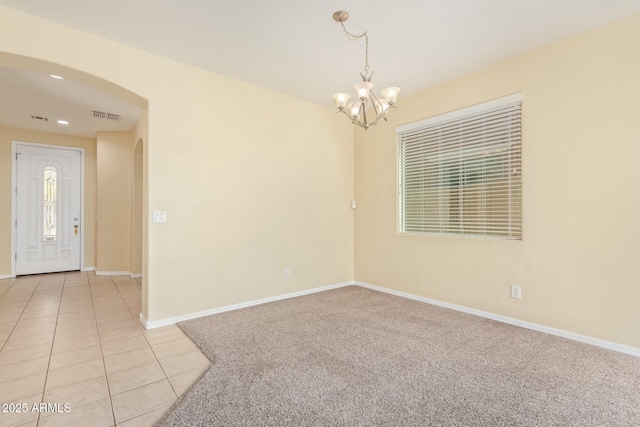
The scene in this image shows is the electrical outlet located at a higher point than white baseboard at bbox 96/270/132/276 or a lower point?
higher

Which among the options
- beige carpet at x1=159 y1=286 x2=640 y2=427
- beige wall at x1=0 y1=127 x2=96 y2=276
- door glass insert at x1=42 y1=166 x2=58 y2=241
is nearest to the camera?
beige carpet at x1=159 y1=286 x2=640 y2=427

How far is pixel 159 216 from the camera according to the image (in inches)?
122

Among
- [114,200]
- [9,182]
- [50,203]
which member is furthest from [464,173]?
[9,182]

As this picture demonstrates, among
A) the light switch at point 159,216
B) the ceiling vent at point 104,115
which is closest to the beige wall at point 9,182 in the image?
the ceiling vent at point 104,115

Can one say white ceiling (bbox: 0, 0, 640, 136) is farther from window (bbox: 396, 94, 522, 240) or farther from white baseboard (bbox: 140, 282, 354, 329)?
white baseboard (bbox: 140, 282, 354, 329)

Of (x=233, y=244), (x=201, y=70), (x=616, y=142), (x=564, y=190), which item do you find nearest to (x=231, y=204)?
(x=233, y=244)

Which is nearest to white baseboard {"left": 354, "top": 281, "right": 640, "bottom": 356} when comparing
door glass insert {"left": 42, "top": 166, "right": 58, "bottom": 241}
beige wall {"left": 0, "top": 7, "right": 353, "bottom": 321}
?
beige wall {"left": 0, "top": 7, "right": 353, "bottom": 321}

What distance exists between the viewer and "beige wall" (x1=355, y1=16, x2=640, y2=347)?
8.20 ft

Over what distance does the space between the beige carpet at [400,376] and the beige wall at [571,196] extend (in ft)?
1.13

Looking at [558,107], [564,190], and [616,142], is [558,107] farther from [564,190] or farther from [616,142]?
[564,190]

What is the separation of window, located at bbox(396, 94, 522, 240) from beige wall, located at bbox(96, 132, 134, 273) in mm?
5373

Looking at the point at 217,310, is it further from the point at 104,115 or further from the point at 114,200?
the point at 114,200

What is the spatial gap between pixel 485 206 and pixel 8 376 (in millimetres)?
4511

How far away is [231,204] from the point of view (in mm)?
3641
